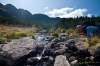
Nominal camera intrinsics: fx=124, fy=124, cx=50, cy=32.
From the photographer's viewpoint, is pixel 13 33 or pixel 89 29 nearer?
pixel 89 29

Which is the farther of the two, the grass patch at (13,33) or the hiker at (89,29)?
the grass patch at (13,33)

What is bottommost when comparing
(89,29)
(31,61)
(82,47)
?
(31,61)

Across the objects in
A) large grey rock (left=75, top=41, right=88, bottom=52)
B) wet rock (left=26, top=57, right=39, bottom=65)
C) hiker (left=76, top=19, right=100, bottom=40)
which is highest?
hiker (left=76, top=19, right=100, bottom=40)

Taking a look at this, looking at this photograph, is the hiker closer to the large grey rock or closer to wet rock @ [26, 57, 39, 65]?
the large grey rock

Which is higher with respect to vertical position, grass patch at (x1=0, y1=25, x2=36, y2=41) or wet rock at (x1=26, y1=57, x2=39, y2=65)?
grass patch at (x1=0, y1=25, x2=36, y2=41)

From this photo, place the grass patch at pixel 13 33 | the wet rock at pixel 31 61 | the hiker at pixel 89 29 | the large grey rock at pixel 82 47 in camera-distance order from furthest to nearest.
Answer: the grass patch at pixel 13 33 → the hiker at pixel 89 29 → the large grey rock at pixel 82 47 → the wet rock at pixel 31 61

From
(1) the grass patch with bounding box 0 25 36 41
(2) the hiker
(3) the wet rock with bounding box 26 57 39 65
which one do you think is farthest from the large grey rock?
(1) the grass patch with bounding box 0 25 36 41

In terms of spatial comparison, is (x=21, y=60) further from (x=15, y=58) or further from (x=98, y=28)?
(x=98, y=28)

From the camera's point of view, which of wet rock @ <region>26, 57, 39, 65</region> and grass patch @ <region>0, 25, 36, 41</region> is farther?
grass patch @ <region>0, 25, 36, 41</region>

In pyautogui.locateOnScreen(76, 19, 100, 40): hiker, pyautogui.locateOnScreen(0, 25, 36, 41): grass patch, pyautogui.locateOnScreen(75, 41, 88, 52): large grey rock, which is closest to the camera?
pyautogui.locateOnScreen(75, 41, 88, 52): large grey rock

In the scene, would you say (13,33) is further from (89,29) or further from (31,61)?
(89,29)

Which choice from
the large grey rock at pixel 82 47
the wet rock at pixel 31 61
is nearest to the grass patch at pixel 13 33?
the wet rock at pixel 31 61

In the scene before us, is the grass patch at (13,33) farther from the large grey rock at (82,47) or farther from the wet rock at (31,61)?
the large grey rock at (82,47)

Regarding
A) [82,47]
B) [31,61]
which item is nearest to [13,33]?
[31,61]
